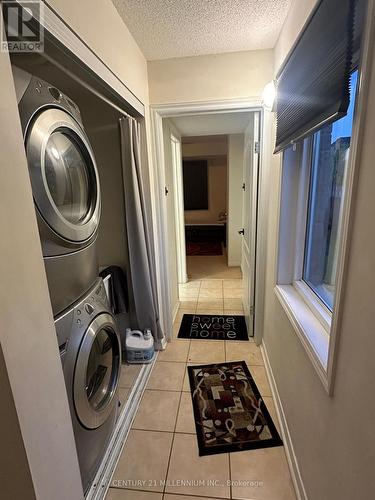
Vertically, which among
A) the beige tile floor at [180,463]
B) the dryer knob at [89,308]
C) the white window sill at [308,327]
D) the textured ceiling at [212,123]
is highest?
the textured ceiling at [212,123]

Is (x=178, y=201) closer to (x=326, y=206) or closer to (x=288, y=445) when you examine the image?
(x=326, y=206)

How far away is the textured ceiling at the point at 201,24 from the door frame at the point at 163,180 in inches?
13.5

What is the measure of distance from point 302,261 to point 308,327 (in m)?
0.58

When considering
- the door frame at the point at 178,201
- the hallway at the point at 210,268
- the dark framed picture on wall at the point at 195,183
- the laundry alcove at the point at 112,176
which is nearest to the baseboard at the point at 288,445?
the laundry alcove at the point at 112,176

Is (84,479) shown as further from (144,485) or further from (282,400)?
(282,400)

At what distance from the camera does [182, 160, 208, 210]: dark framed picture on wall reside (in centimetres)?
642

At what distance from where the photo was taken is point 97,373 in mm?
1363

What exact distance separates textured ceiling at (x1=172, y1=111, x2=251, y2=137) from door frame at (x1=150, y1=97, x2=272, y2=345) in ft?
1.38

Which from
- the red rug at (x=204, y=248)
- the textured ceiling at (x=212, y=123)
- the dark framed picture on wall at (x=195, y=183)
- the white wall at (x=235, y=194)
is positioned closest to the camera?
the textured ceiling at (x=212, y=123)

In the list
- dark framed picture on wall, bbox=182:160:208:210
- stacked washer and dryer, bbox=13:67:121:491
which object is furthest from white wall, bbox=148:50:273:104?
dark framed picture on wall, bbox=182:160:208:210

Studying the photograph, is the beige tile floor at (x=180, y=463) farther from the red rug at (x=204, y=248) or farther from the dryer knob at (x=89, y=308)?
the red rug at (x=204, y=248)

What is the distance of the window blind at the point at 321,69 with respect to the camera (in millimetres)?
803

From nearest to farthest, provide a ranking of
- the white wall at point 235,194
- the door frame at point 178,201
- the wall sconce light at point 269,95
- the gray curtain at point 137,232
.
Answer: the wall sconce light at point 269,95 < the gray curtain at point 137,232 < the door frame at point 178,201 < the white wall at point 235,194

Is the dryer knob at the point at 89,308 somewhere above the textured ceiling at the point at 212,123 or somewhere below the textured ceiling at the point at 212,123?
below
